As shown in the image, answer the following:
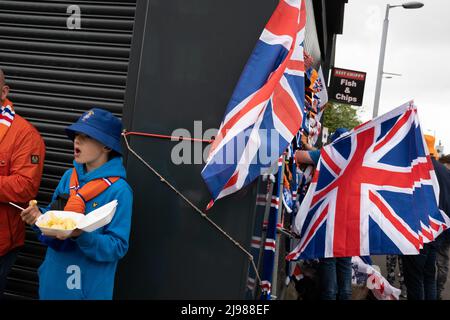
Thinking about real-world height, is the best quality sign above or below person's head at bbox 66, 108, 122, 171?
above

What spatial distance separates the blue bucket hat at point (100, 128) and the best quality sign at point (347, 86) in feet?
32.0

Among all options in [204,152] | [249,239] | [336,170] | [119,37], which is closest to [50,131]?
[119,37]

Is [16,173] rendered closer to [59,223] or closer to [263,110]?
[59,223]

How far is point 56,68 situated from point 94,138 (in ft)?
5.25

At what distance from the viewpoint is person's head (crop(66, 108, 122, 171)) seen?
275cm

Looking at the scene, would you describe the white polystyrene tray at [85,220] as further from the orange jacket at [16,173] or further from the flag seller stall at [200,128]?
the orange jacket at [16,173]

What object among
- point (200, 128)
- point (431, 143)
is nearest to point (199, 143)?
point (200, 128)

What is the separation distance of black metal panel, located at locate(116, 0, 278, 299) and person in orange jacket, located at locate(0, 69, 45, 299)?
711 mm

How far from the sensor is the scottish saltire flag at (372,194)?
3.55m

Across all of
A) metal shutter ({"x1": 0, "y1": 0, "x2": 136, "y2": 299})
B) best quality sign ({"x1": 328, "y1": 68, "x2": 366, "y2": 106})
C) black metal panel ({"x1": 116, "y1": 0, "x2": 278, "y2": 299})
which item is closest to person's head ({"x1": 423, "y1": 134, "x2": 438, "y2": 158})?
black metal panel ({"x1": 116, "y1": 0, "x2": 278, "y2": 299})

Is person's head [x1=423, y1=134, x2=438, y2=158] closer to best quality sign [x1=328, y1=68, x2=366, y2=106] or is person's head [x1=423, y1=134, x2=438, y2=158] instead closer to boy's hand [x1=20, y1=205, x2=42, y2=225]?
boy's hand [x1=20, y1=205, x2=42, y2=225]

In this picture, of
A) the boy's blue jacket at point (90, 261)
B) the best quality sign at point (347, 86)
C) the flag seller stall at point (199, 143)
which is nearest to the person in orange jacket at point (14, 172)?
the boy's blue jacket at point (90, 261)

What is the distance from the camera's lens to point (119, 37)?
3.81m
